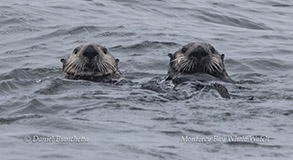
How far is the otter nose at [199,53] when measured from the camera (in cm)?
1080

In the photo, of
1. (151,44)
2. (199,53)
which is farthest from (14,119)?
(151,44)

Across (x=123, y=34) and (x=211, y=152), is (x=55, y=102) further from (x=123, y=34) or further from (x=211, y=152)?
(x=123, y=34)

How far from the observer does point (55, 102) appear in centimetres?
930

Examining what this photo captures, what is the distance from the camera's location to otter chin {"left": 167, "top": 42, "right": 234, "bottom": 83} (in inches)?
427

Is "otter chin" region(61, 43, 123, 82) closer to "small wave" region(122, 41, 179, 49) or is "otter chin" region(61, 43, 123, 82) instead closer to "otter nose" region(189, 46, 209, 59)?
"otter nose" region(189, 46, 209, 59)

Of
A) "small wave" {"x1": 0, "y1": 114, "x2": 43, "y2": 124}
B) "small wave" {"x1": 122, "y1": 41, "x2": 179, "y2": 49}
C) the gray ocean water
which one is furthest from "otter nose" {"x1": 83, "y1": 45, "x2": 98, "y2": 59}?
A: "small wave" {"x1": 122, "y1": 41, "x2": 179, "y2": 49}

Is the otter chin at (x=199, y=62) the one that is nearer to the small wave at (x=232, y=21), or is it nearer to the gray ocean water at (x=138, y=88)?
the gray ocean water at (x=138, y=88)

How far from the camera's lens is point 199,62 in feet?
35.8

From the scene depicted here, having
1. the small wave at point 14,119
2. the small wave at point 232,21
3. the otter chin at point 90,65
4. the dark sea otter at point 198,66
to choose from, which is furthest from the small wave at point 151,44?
the small wave at point 14,119

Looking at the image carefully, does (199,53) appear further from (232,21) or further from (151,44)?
(232,21)

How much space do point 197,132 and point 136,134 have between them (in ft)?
2.11

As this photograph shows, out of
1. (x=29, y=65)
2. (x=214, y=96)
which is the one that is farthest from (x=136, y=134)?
(x=29, y=65)

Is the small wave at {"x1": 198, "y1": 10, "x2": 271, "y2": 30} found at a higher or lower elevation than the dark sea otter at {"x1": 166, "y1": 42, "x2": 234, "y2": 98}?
lower

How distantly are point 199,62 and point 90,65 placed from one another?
1607 millimetres
